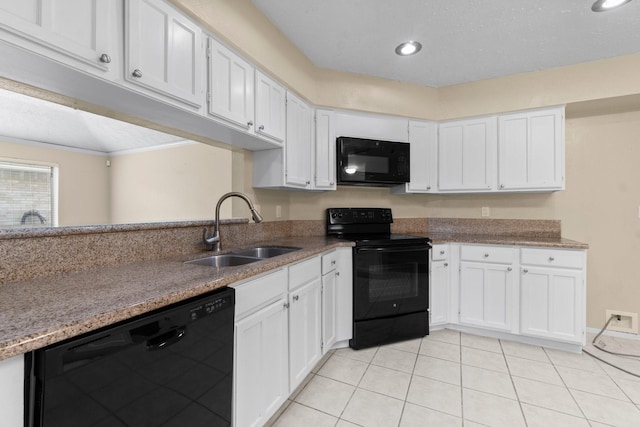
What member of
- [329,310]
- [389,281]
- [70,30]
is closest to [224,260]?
[329,310]

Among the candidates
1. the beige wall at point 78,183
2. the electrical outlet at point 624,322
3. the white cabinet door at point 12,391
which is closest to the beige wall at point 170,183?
the beige wall at point 78,183

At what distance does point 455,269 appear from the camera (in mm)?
2770

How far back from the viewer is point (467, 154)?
3020 mm

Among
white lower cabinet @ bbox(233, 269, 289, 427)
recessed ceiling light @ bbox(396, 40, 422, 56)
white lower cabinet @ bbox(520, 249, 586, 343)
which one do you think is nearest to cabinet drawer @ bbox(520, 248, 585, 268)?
white lower cabinet @ bbox(520, 249, 586, 343)

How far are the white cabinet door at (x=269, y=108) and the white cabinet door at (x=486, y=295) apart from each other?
2.10 meters

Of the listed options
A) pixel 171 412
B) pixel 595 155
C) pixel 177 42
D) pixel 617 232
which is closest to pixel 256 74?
pixel 177 42

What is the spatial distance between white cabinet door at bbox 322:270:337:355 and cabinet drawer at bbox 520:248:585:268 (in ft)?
5.57

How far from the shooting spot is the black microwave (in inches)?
110

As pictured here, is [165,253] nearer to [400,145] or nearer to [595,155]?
[400,145]

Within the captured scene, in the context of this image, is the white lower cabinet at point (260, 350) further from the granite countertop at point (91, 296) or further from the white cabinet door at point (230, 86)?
the white cabinet door at point (230, 86)

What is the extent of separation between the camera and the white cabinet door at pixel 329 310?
2.17 meters

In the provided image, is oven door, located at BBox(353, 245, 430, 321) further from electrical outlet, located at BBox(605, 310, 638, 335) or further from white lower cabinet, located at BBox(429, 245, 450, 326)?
electrical outlet, located at BBox(605, 310, 638, 335)

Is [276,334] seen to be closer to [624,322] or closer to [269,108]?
[269,108]

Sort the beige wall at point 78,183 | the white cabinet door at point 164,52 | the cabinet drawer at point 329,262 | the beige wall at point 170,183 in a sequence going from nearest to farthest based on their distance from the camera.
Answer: the white cabinet door at point 164,52, the beige wall at point 78,183, the cabinet drawer at point 329,262, the beige wall at point 170,183
